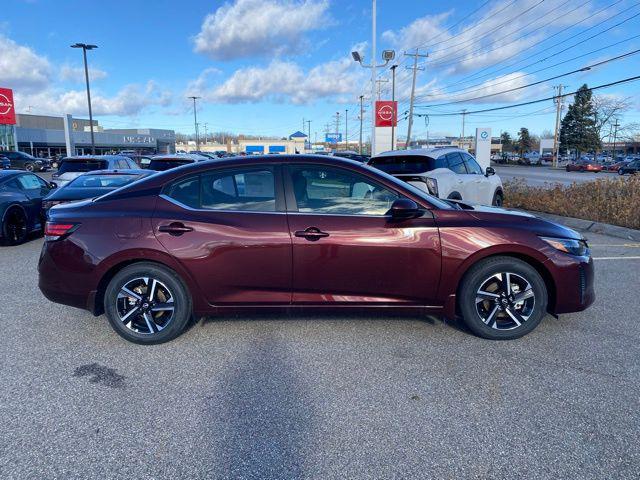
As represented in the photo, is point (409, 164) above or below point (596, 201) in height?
above

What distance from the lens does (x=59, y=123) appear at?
77.4m

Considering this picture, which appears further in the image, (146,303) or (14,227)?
(14,227)

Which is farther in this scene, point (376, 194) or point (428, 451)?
point (376, 194)

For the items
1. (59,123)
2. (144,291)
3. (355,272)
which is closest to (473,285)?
(355,272)

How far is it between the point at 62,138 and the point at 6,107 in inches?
997

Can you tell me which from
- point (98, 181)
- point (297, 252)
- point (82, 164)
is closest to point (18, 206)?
point (98, 181)

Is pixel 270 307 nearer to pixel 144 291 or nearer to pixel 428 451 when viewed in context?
pixel 144 291

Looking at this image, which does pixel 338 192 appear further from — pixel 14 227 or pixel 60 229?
pixel 14 227

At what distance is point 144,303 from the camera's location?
400 cm

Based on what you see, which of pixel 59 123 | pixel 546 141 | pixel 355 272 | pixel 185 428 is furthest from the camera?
pixel 546 141

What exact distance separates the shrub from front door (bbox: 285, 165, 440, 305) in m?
7.82

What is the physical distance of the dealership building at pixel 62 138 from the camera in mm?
61125

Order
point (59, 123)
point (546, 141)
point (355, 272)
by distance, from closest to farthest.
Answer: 1. point (355, 272)
2. point (59, 123)
3. point (546, 141)

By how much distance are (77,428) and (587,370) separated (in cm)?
363
